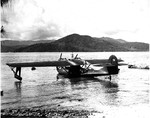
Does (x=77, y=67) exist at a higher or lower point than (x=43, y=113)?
higher

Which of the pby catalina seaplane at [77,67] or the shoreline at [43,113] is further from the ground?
the pby catalina seaplane at [77,67]

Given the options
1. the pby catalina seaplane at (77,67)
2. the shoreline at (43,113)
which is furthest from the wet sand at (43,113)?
the pby catalina seaplane at (77,67)

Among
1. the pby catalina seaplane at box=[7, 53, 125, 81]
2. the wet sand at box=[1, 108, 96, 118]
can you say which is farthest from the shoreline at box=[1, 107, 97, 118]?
the pby catalina seaplane at box=[7, 53, 125, 81]

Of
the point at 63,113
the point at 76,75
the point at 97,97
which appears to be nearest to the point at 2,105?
the point at 63,113

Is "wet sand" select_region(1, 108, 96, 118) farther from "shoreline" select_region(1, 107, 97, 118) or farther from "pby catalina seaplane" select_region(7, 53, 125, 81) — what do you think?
"pby catalina seaplane" select_region(7, 53, 125, 81)

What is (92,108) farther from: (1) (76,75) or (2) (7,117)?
(1) (76,75)

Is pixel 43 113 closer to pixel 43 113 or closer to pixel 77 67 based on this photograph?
pixel 43 113

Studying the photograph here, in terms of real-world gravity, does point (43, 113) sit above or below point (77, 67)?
below

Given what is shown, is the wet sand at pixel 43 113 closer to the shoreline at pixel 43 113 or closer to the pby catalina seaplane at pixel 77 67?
the shoreline at pixel 43 113

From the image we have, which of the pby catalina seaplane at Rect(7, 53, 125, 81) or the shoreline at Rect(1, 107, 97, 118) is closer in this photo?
the shoreline at Rect(1, 107, 97, 118)

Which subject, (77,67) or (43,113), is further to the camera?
(77,67)

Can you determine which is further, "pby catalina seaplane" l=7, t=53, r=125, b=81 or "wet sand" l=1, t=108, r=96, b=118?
"pby catalina seaplane" l=7, t=53, r=125, b=81

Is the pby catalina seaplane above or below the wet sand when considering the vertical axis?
above

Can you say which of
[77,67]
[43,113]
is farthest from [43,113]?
[77,67]
